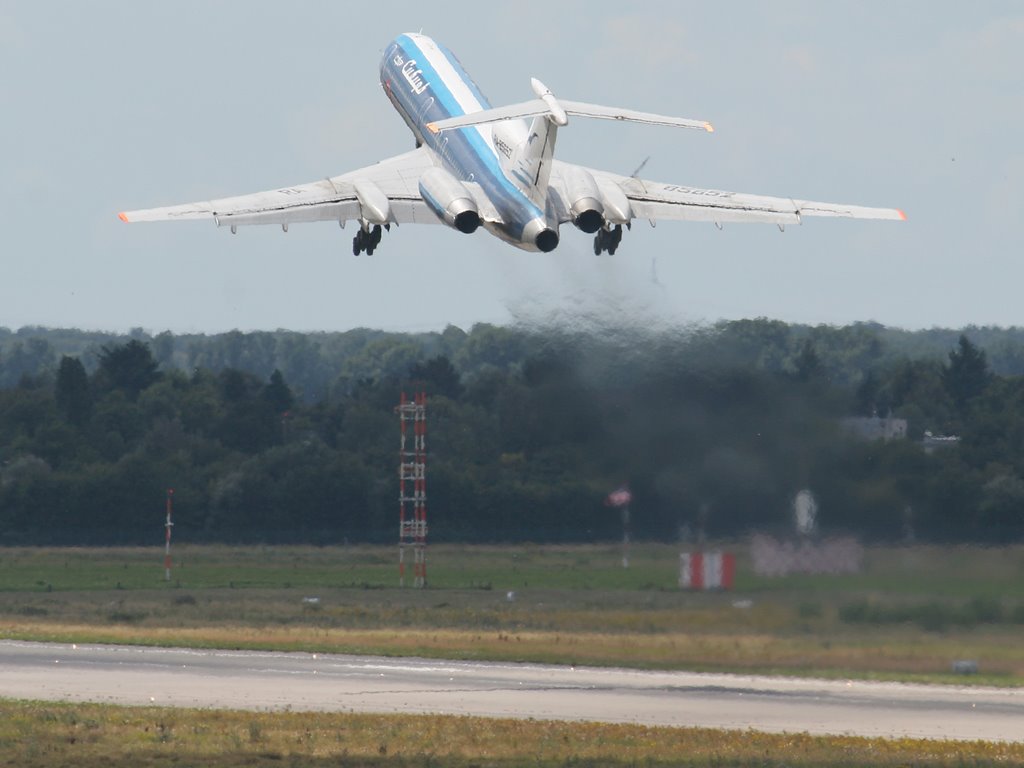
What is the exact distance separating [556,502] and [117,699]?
1388 centimetres

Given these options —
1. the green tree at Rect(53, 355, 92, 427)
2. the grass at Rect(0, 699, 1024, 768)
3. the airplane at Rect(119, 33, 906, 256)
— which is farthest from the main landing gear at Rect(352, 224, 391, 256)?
the green tree at Rect(53, 355, 92, 427)

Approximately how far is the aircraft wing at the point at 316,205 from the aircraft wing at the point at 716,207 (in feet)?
16.7

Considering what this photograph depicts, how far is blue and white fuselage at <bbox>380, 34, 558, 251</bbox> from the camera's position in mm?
50750

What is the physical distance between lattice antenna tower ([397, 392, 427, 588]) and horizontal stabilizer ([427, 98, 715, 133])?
23575mm

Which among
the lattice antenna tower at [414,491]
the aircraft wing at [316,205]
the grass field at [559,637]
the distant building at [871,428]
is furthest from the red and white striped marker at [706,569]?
the lattice antenna tower at [414,491]

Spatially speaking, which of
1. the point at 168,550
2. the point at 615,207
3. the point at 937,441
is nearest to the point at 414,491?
the point at 168,550

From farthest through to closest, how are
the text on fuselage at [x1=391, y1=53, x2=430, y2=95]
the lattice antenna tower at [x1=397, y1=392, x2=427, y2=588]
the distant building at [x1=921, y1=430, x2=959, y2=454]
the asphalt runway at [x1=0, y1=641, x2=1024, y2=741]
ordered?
the lattice antenna tower at [x1=397, y1=392, x2=427, y2=588] → the text on fuselage at [x1=391, y1=53, x2=430, y2=95] → the distant building at [x1=921, y1=430, x2=959, y2=454] → the asphalt runway at [x1=0, y1=641, x2=1024, y2=741]

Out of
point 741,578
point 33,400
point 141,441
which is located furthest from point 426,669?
point 33,400

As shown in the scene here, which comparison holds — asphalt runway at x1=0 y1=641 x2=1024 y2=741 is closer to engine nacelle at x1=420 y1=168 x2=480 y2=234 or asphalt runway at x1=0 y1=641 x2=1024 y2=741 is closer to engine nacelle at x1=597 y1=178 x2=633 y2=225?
engine nacelle at x1=420 y1=168 x2=480 y2=234

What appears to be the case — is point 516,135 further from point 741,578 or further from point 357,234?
point 741,578

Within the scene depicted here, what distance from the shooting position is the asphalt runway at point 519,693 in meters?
39.9

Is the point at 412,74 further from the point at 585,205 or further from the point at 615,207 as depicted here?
the point at 585,205

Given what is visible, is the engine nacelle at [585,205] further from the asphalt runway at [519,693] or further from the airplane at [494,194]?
the asphalt runway at [519,693]

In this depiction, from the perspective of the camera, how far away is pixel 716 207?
56688 mm
